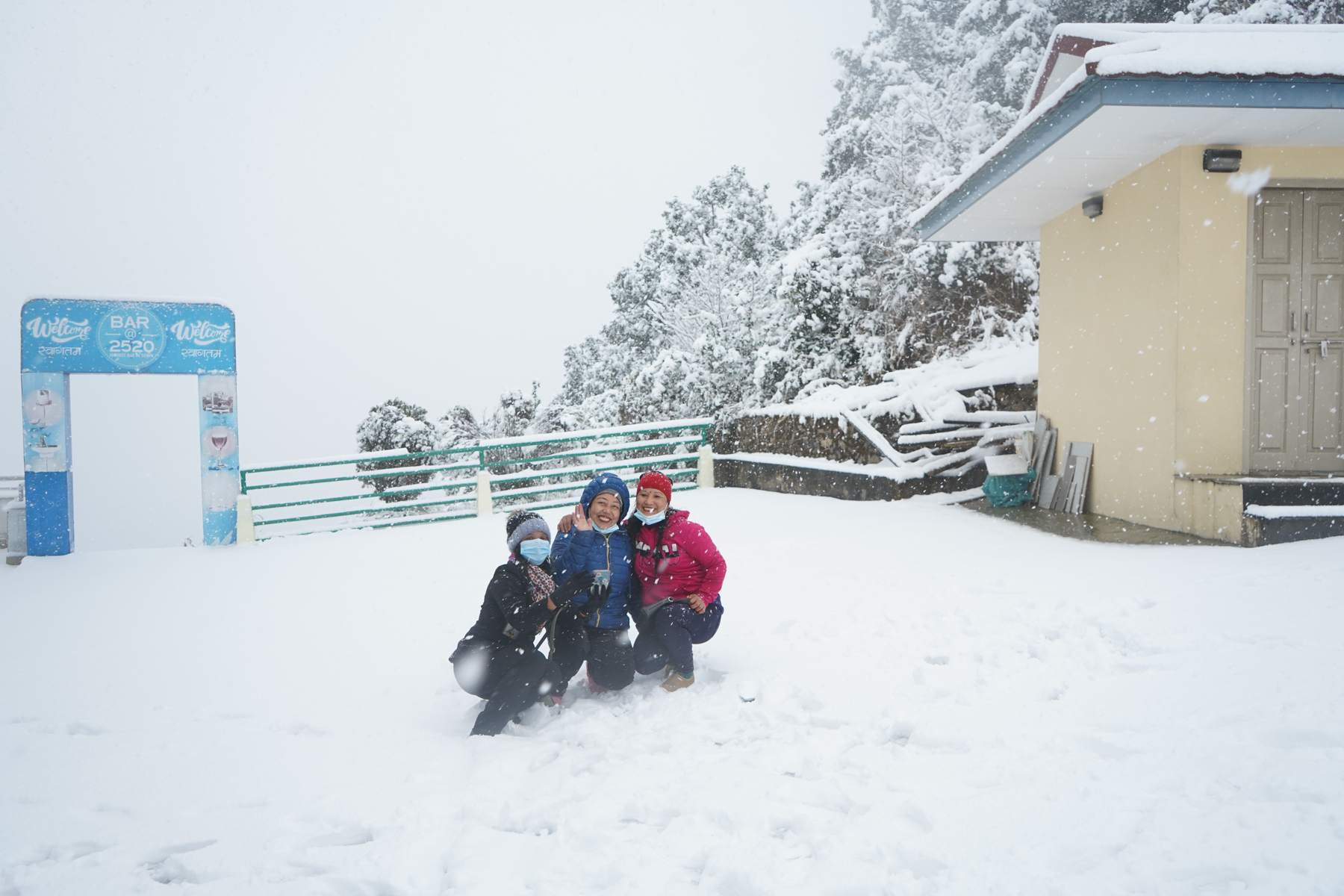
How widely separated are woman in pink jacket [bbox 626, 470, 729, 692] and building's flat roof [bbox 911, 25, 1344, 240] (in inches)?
169

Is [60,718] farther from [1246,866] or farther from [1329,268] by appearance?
[1329,268]

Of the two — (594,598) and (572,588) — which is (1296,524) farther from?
(572,588)

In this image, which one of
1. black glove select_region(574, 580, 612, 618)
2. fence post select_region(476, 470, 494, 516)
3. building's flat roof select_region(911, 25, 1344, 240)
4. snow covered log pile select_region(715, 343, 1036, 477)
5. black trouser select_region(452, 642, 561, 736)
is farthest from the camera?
fence post select_region(476, 470, 494, 516)

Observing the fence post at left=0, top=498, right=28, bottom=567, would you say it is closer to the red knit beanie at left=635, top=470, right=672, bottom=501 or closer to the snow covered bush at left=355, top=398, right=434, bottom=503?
the snow covered bush at left=355, top=398, right=434, bottom=503

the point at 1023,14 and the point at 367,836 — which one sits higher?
the point at 1023,14

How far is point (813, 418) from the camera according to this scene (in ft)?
36.3

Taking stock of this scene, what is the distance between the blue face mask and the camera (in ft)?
10.6

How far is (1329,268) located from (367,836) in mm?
7751

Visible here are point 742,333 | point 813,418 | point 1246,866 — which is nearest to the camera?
point 1246,866

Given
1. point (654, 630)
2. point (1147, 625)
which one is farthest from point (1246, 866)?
point (654, 630)

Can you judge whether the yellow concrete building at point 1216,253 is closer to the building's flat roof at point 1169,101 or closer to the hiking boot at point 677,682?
the building's flat roof at point 1169,101

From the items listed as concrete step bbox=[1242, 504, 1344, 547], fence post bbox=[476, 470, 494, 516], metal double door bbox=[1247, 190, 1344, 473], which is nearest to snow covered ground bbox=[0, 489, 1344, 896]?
concrete step bbox=[1242, 504, 1344, 547]

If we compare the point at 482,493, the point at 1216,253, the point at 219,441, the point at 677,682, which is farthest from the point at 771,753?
the point at 219,441

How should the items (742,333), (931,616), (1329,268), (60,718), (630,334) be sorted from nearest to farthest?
1. (60,718)
2. (931,616)
3. (1329,268)
4. (742,333)
5. (630,334)
